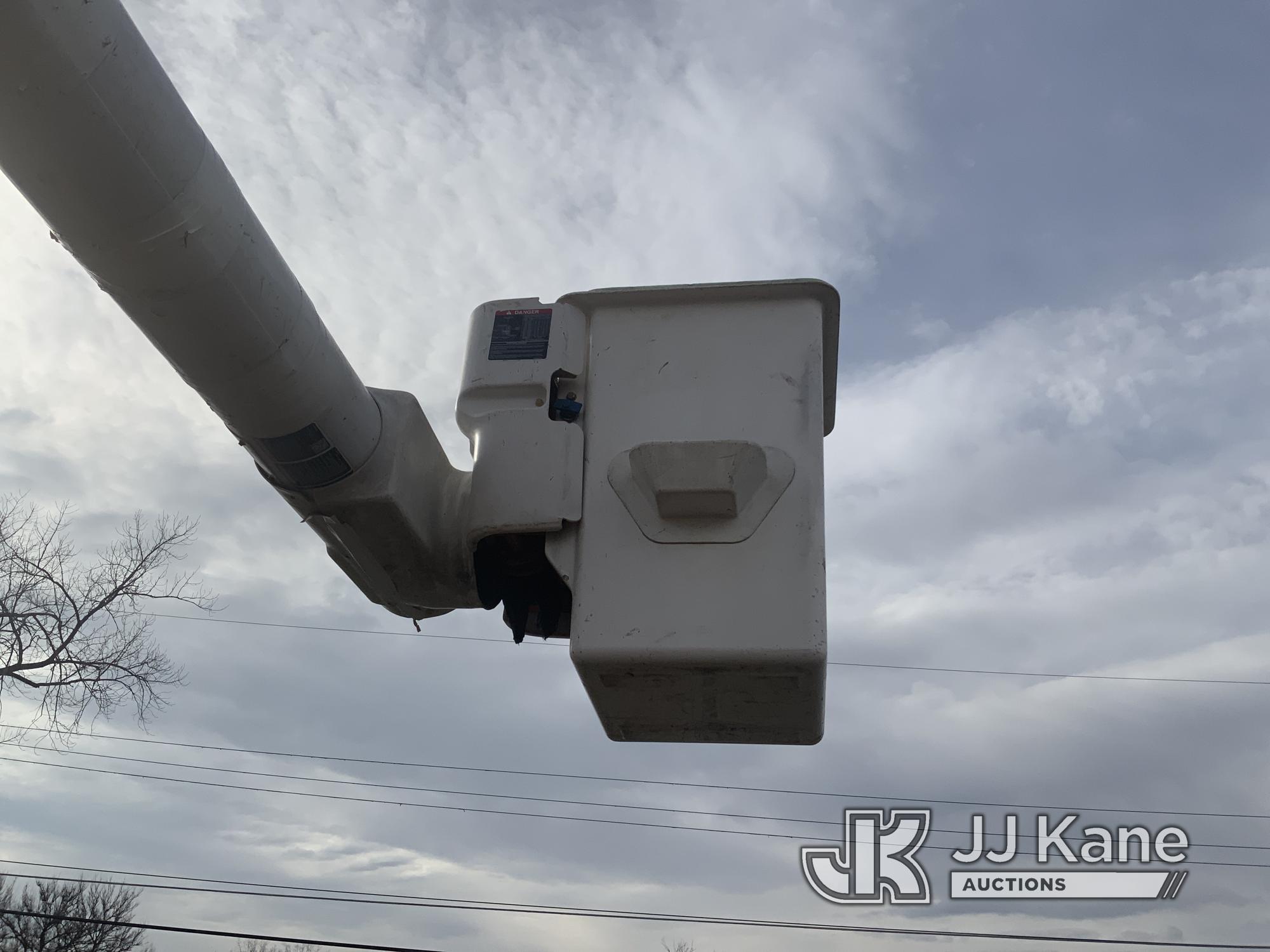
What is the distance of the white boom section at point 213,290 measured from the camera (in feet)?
4.28

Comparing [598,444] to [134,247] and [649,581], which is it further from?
[134,247]

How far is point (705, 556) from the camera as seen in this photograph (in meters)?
1.81

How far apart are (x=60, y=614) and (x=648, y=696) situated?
12.3 meters

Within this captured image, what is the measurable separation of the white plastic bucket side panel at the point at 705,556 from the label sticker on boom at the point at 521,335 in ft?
0.33

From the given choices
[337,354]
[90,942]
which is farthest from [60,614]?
[337,354]

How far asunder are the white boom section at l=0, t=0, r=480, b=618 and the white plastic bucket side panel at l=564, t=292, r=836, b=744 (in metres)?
0.38

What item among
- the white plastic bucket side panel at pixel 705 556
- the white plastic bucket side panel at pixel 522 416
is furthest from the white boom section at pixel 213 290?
the white plastic bucket side panel at pixel 705 556

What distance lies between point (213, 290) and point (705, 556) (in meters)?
0.91

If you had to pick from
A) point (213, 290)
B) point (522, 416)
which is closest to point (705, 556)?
point (522, 416)

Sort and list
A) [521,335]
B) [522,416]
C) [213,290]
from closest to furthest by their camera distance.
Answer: [213,290] → [522,416] → [521,335]

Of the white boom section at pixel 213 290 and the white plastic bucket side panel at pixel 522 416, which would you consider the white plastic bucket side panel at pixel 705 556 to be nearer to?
the white plastic bucket side panel at pixel 522 416

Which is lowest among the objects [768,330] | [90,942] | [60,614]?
[90,942]

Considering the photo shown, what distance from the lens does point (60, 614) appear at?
→ 476 inches

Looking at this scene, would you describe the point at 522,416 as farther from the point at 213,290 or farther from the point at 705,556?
the point at 213,290
